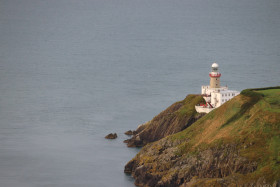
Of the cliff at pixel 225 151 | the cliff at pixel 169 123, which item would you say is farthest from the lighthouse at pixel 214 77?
the cliff at pixel 225 151

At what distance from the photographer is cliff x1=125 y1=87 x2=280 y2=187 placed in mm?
96250

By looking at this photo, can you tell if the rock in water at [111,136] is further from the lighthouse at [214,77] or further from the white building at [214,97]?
the lighthouse at [214,77]

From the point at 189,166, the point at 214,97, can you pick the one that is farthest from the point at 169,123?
the point at 189,166

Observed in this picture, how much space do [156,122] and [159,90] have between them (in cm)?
5617

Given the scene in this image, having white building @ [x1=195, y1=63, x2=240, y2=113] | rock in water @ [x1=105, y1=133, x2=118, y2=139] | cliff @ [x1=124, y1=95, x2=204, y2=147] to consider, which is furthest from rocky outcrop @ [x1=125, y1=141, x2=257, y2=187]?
rock in water @ [x1=105, y1=133, x2=118, y2=139]

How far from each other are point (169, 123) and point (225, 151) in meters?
26.9

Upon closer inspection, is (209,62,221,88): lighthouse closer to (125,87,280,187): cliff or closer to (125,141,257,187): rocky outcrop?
(125,87,280,187): cliff

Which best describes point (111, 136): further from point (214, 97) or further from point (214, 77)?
point (214, 77)

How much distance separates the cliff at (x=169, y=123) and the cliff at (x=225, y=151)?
10302mm

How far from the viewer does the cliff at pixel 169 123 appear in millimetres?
125625

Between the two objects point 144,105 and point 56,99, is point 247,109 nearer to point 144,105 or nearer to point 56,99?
point 144,105

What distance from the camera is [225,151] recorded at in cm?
10100

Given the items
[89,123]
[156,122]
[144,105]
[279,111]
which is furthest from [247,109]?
[144,105]

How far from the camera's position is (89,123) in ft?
490
